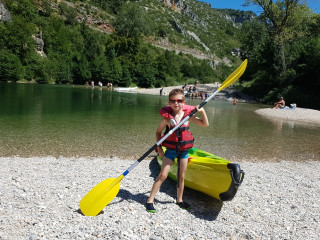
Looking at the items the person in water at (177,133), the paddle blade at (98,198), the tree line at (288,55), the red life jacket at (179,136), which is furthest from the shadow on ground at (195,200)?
the tree line at (288,55)

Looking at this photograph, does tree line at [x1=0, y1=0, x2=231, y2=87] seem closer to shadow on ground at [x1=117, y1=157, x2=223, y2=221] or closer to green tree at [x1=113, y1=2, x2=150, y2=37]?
green tree at [x1=113, y1=2, x2=150, y2=37]

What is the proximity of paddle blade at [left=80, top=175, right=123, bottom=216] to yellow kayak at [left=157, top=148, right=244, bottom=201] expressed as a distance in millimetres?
1464

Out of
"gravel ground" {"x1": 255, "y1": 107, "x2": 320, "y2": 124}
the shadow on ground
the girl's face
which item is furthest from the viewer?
"gravel ground" {"x1": 255, "y1": 107, "x2": 320, "y2": 124}

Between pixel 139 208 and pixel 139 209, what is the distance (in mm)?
36

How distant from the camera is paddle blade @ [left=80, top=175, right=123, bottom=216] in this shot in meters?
4.00

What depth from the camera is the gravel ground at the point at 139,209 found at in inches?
140

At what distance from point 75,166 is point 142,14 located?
79.4m

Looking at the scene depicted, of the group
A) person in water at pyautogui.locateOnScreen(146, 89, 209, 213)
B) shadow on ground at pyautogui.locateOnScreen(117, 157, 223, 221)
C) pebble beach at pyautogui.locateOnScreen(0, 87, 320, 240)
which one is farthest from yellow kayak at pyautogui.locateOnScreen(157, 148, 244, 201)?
person in water at pyautogui.locateOnScreen(146, 89, 209, 213)

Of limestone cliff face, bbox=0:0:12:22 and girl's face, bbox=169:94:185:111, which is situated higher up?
limestone cliff face, bbox=0:0:12:22

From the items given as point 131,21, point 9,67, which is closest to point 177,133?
point 9,67

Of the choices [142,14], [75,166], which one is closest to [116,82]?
[142,14]

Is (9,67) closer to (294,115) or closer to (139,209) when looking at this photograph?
(294,115)

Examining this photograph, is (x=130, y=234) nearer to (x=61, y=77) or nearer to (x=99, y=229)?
(x=99, y=229)

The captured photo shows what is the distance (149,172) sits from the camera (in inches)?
248
